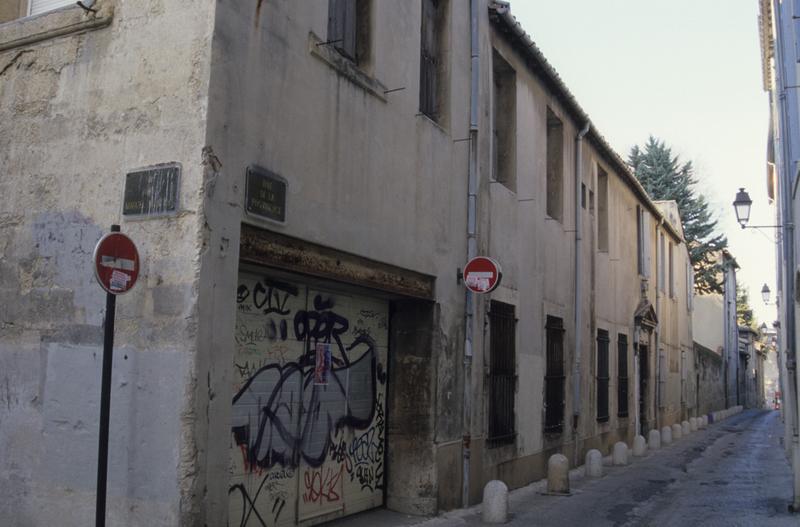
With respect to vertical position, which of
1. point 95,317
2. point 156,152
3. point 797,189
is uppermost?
point 797,189

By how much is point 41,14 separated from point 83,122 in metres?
1.32

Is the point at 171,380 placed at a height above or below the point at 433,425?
above

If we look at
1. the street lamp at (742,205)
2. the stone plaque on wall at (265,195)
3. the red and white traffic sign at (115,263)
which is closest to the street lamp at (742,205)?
the street lamp at (742,205)

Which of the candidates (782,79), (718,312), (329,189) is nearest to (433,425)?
(329,189)

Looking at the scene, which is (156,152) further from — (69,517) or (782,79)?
(782,79)

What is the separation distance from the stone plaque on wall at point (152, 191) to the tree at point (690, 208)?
1567 inches

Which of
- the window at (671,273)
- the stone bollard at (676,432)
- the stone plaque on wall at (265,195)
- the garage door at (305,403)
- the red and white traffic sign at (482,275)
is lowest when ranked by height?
the stone bollard at (676,432)

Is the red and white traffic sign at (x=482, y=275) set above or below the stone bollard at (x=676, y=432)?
above

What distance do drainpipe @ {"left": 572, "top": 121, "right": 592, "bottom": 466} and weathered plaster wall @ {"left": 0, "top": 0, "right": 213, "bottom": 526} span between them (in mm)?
10915

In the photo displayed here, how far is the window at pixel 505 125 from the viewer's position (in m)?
13.0

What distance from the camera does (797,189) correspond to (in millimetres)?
10727

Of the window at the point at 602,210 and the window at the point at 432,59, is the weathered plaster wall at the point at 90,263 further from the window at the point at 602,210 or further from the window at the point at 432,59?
the window at the point at 602,210

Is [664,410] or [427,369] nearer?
[427,369]

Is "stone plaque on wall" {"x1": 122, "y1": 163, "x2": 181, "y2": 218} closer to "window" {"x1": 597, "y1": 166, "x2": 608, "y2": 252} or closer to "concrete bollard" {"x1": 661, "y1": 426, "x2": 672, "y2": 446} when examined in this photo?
"window" {"x1": 597, "y1": 166, "x2": 608, "y2": 252}
